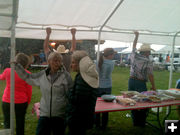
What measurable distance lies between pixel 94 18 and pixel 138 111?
85.2 inches

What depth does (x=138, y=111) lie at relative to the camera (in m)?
3.50

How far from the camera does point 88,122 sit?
168cm

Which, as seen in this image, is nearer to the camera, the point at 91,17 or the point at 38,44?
the point at 91,17

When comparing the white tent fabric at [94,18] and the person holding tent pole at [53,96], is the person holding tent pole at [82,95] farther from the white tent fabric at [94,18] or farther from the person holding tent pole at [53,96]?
the white tent fabric at [94,18]

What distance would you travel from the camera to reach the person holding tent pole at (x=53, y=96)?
1.95 m

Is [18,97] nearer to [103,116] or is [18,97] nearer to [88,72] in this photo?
[88,72]

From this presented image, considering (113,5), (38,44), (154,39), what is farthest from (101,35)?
(38,44)

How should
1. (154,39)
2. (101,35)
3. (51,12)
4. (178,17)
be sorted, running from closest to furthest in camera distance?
(51,12)
(178,17)
(101,35)
(154,39)

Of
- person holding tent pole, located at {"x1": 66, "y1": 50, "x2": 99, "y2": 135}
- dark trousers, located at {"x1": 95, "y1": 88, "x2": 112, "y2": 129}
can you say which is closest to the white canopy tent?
person holding tent pole, located at {"x1": 66, "y1": 50, "x2": 99, "y2": 135}

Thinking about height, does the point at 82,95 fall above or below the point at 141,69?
below

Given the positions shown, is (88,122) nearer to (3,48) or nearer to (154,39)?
(3,48)

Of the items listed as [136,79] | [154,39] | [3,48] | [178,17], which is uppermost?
[178,17]

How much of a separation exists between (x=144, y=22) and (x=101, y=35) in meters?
0.94

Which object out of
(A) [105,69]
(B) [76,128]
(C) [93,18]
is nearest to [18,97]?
(B) [76,128]
